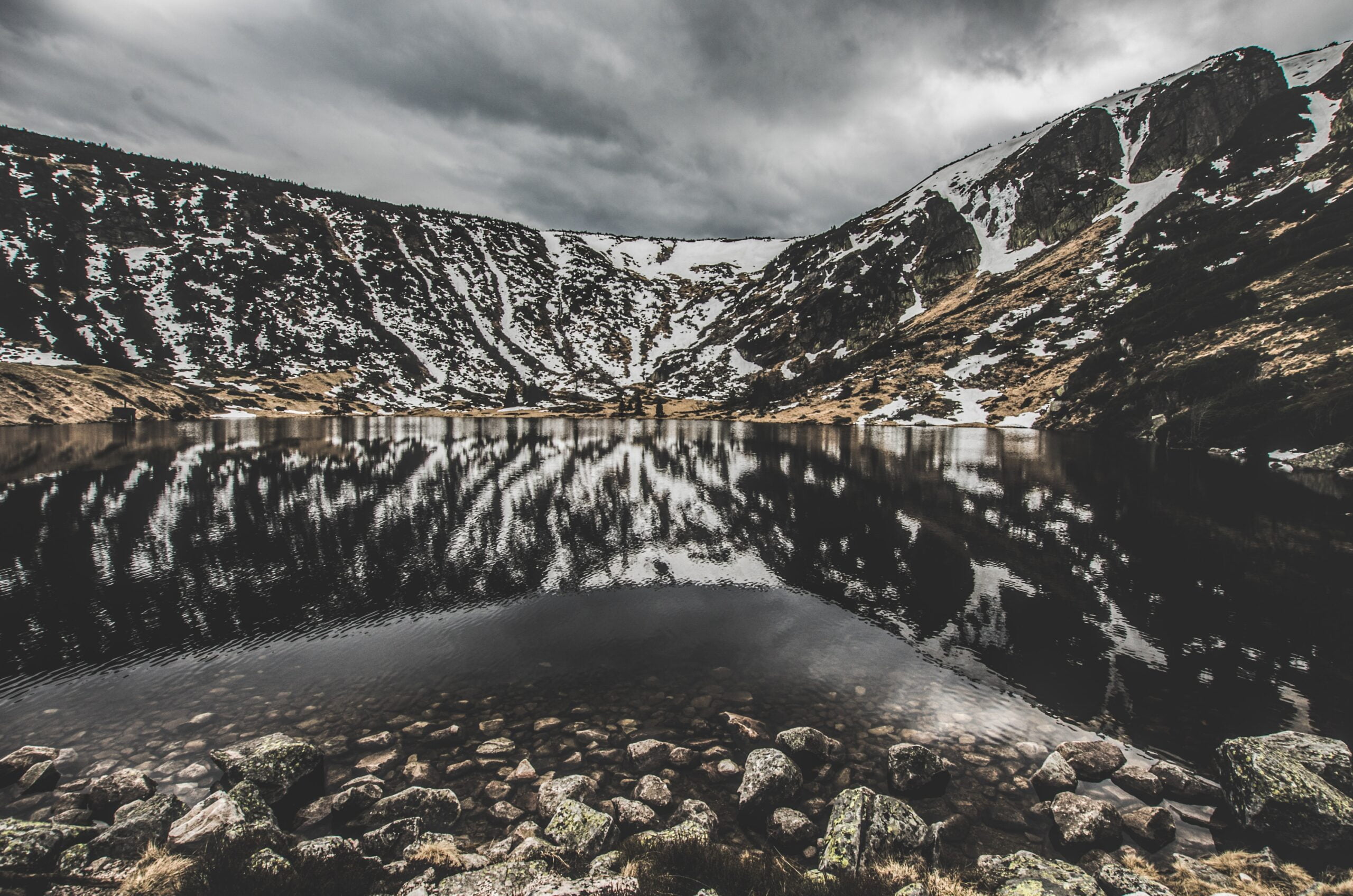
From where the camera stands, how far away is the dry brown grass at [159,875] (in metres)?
6.59

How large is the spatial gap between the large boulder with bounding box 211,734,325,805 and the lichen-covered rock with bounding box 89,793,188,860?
36.2 inches

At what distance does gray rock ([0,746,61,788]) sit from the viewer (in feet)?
31.2

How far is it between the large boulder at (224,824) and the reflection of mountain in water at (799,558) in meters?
9.54

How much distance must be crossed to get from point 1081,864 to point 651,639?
10847mm

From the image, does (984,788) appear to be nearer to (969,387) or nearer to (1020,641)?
(1020,641)

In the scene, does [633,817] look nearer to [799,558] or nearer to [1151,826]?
[1151,826]

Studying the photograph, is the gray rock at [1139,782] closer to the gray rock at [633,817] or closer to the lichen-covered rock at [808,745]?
the lichen-covered rock at [808,745]

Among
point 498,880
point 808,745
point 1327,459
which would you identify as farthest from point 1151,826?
point 1327,459

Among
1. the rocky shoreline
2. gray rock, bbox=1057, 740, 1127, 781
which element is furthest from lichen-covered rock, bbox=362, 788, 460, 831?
gray rock, bbox=1057, 740, 1127, 781

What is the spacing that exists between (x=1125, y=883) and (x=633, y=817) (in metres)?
6.99

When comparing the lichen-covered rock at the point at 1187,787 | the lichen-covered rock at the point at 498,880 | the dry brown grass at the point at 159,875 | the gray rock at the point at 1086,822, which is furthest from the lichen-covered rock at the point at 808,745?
the dry brown grass at the point at 159,875

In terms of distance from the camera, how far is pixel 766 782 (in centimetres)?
947

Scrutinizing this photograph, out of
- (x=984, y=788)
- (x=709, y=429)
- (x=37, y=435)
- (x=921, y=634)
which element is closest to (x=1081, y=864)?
(x=984, y=788)

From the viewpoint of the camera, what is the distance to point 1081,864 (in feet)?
27.0
